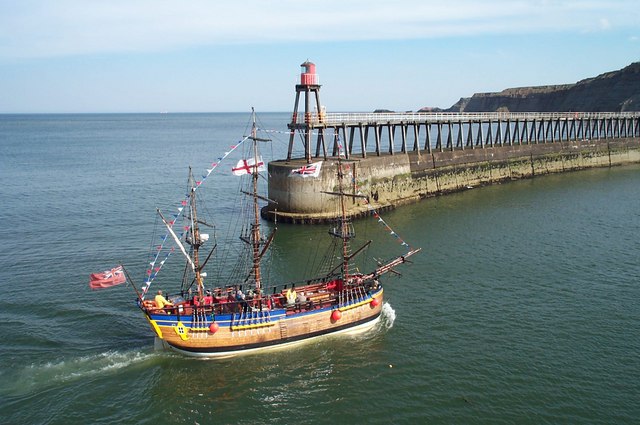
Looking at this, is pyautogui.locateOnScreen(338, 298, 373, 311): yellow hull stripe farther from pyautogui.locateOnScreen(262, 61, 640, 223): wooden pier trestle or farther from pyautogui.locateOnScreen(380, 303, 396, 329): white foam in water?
pyautogui.locateOnScreen(262, 61, 640, 223): wooden pier trestle

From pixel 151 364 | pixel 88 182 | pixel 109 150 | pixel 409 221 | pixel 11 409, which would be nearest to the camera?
pixel 11 409

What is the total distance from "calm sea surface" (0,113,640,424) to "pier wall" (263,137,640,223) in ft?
14.6

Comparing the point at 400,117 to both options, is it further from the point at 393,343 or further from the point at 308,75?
the point at 393,343

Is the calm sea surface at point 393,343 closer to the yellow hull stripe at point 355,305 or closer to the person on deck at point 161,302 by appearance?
the yellow hull stripe at point 355,305

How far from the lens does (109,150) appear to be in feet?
449

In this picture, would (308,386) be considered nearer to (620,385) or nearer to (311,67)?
(620,385)

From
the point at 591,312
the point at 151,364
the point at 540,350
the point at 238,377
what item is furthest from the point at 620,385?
the point at 151,364

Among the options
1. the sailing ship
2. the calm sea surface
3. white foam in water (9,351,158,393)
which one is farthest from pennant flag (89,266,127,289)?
the calm sea surface

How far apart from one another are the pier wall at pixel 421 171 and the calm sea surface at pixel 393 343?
4438 millimetres

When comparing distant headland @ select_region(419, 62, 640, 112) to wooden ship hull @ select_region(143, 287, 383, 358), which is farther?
distant headland @ select_region(419, 62, 640, 112)

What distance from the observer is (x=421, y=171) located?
71.6 m

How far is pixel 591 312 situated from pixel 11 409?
32.7 meters

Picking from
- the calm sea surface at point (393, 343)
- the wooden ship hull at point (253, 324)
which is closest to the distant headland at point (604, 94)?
the calm sea surface at point (393, 343)

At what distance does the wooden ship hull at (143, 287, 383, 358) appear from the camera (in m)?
29.9
